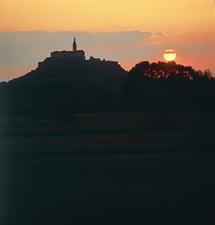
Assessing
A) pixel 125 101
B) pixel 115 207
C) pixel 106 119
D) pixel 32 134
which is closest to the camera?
pixel 115 207

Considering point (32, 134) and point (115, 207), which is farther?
point (32, 134)

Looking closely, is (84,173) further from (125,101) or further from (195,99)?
(125,101)

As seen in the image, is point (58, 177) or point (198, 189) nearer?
point (198, 189)

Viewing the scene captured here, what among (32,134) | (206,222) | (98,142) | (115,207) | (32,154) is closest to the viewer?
(206,222)

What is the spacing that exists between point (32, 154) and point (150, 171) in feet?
23.4

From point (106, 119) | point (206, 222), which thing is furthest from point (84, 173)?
point (106, 119)

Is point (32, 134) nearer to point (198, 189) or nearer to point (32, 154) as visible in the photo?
point (32, 154)

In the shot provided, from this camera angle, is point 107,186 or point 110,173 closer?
point 107,186

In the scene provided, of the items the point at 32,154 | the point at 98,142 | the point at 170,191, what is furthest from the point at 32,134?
the point at 170,191

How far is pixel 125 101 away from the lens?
5509cm

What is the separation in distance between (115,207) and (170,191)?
5.19 ft

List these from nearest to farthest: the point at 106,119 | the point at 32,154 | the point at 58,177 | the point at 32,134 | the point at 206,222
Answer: the point at 206,222, the point at 58,177, the point at 32,154, the point at 32,134, the point at 106,119

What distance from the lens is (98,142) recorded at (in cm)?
2975

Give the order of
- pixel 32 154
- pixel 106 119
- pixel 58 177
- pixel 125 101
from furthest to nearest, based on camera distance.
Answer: pixel 125 101, pixel 106 119, pixel 32 154, pixel 58 177
